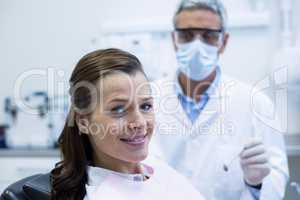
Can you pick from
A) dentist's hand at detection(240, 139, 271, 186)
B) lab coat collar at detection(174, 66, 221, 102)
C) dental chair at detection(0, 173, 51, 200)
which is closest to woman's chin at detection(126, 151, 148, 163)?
Result: dental chair at detection(0, 173, 51, 200)

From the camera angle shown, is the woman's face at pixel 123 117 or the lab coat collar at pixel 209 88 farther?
the lab coat collar at pixel 209 88

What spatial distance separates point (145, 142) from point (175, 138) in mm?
535

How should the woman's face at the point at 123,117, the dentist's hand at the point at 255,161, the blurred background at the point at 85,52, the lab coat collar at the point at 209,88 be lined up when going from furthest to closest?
1. the blurred background at the point at 85,52
2. the lab coat collar at the point at 209,88
3. the dentist's hand at the point at 255,161
4. the woman's face at the point at 123,117

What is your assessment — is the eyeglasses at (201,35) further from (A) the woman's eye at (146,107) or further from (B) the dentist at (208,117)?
(A) the woman's eye at (146,107)

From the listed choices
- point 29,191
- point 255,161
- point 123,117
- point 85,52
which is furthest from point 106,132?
point 85,52

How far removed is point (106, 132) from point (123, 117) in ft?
0.19

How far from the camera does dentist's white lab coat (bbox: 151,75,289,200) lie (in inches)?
51.9

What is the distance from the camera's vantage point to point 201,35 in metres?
1.38

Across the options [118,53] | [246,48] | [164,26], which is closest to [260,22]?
[246,48]

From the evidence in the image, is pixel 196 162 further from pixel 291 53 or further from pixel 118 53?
pixel 291 53

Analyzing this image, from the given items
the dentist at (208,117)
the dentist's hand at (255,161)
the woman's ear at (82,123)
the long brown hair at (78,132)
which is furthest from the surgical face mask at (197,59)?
the woman's ear at (82,123)

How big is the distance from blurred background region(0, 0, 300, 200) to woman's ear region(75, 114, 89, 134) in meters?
0.92

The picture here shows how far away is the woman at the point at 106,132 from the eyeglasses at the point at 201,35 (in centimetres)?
53

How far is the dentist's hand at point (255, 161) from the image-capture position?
1.12m
